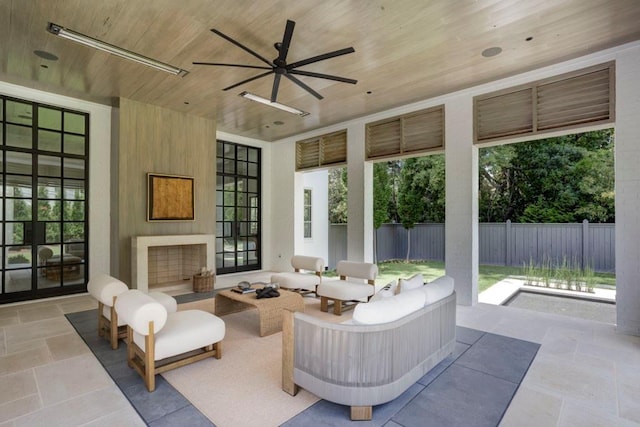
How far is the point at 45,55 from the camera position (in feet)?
13.2

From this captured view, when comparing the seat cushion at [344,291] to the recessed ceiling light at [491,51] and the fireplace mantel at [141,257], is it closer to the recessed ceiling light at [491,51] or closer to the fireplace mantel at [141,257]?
the fireplace mantel at [141,257]

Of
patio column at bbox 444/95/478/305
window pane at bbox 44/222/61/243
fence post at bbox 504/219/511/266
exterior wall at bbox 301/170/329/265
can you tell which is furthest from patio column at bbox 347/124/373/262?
window pane at bbox 44/222/61/243

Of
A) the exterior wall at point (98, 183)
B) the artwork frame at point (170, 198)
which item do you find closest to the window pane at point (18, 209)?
the exterior wall at point (98, 183)

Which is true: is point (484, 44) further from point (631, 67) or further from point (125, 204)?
point (125, 204)

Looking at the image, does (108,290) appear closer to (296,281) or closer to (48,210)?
(296,281)

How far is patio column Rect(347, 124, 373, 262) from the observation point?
6.30 meters

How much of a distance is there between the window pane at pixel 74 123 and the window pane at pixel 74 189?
876 mm

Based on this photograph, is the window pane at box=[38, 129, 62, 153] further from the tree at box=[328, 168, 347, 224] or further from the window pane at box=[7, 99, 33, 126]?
the tree at box=[328, 168, 347, 224]

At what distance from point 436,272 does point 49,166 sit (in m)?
8.30

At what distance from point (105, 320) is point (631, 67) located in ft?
21.4

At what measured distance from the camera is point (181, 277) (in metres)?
6.59

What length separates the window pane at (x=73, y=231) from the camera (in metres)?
5.51

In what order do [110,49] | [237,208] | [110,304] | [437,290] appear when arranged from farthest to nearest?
A: 1. [237,208]
2. [110,49]
3. [110,304]
4. [437,290]

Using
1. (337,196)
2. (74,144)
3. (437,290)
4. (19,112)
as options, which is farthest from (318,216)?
(437,290)
